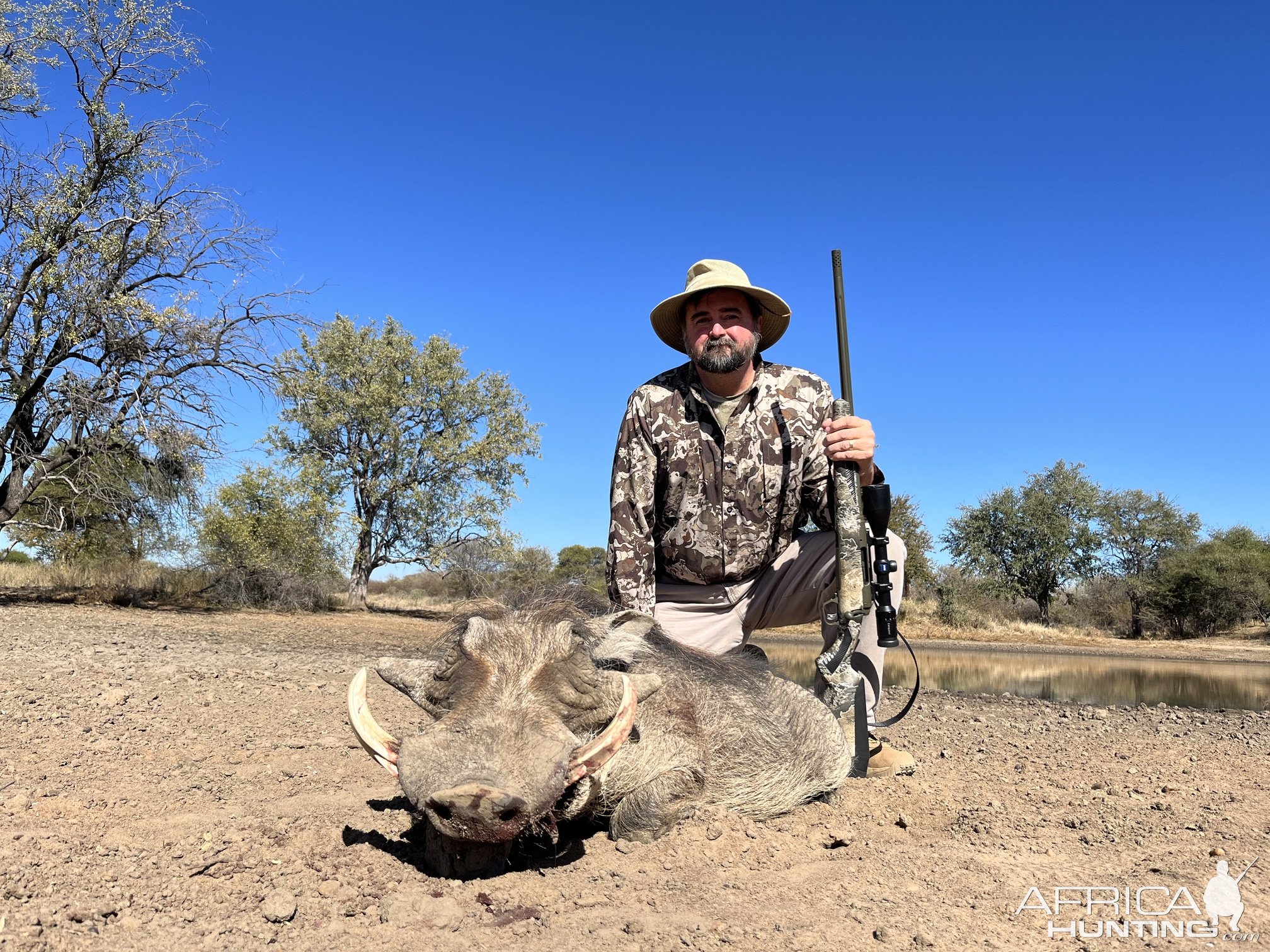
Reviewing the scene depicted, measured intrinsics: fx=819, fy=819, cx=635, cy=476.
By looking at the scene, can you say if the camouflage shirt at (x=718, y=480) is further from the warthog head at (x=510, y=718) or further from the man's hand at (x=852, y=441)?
the warthog head at (x=510, y=718)

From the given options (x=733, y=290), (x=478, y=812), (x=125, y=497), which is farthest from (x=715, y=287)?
(x=125, y=497)

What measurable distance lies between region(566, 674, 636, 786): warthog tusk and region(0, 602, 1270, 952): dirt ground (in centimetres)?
36

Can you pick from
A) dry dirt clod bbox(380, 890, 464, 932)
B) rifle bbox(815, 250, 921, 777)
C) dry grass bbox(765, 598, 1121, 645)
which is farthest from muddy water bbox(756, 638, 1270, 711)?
dry grass bbox(765, 598, 1121, 645)

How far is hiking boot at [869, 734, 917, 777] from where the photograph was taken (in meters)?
4.09

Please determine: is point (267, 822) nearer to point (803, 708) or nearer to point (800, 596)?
point (803, 708)

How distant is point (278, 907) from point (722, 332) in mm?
3427

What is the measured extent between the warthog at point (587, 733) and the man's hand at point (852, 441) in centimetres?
113

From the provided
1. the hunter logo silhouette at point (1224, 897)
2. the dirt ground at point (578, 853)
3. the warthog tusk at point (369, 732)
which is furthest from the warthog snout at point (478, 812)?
the hunter logo silhouette at point (1224, 897)

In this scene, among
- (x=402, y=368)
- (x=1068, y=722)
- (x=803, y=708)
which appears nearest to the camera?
(x=803, y=708)

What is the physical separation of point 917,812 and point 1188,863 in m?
0.99

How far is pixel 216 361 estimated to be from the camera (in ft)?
49.8

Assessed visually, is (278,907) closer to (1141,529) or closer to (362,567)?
(362,567)

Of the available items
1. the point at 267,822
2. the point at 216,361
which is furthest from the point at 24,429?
the point at 267,822

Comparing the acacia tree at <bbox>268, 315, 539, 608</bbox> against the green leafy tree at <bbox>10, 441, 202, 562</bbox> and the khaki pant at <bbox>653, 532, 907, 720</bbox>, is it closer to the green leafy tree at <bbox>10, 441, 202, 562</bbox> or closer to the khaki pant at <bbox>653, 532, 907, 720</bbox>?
the green leafy tree at <bbox>10, 441, 202, 562</bbox>
